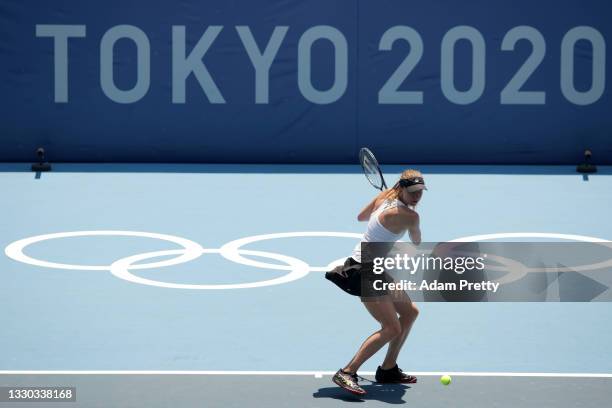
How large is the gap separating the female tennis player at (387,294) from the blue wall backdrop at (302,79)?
1207 centimetres

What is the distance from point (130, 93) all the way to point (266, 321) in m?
10.8

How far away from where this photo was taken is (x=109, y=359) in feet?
27.0

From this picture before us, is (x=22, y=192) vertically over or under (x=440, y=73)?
under

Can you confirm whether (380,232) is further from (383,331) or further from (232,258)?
(232,258)

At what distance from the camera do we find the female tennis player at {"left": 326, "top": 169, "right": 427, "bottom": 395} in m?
7.32

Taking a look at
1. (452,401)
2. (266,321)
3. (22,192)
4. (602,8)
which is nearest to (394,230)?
(452,401)

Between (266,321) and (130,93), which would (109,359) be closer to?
(266,321)

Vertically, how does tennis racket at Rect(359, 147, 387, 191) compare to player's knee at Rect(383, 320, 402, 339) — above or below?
above

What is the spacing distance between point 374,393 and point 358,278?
808 millimetres

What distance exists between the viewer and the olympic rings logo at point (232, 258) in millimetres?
10984

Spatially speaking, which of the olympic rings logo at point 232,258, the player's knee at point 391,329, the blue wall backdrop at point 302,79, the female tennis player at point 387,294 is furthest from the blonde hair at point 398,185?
the blue wall backdrop at point 302,79

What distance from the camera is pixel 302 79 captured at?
63.7 ft

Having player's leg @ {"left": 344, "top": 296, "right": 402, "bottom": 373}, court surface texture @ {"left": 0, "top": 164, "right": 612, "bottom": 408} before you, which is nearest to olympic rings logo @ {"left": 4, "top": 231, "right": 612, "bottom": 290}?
court surface texture @ {"left": 0, "top": 164, "right": 612, "bottom": 408}

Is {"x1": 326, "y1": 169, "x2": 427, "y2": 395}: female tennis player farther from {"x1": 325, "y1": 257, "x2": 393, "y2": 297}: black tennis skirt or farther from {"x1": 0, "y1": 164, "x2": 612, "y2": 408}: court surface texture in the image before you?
{"x1": 0, "y1": 164, "x2": 612, "y2": 408}: court surface texture
